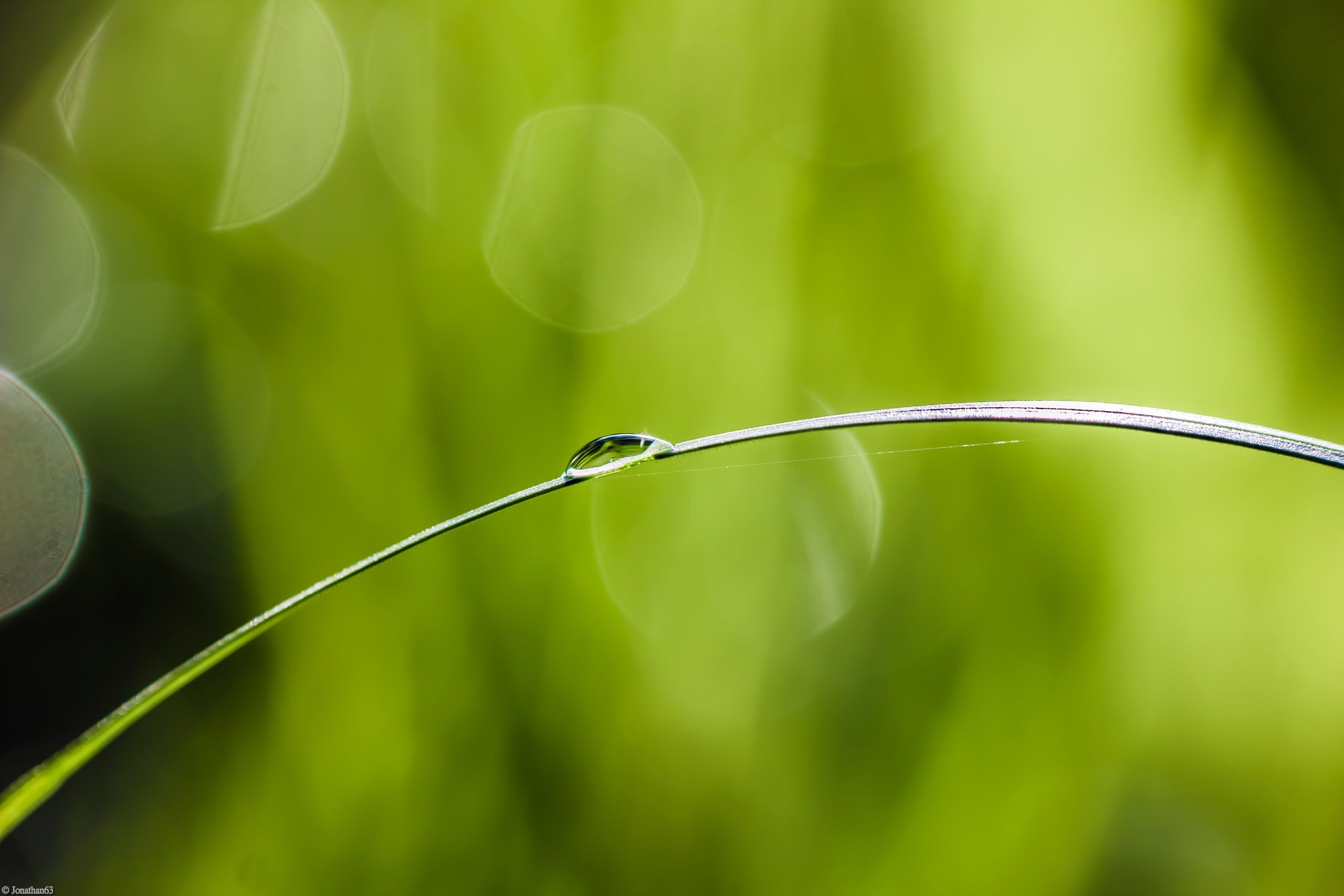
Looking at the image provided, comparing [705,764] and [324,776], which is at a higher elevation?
[324,776]

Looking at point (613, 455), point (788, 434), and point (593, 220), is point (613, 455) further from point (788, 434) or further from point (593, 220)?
point (593, 220)

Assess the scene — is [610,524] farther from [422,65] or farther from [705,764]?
[422,65]

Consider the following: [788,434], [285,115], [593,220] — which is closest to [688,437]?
[593,220]

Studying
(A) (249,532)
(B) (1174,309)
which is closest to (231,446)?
(A) (249,532)

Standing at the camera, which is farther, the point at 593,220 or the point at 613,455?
the point at 593,220

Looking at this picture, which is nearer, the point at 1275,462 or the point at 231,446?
the point at 1275,462

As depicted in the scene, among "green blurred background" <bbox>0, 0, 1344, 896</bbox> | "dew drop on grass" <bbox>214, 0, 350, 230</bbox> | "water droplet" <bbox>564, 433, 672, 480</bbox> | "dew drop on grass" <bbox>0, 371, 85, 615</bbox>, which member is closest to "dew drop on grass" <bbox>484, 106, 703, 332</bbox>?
"green blurred background" <bbox>0, 0, 1344, 896</bbox>
